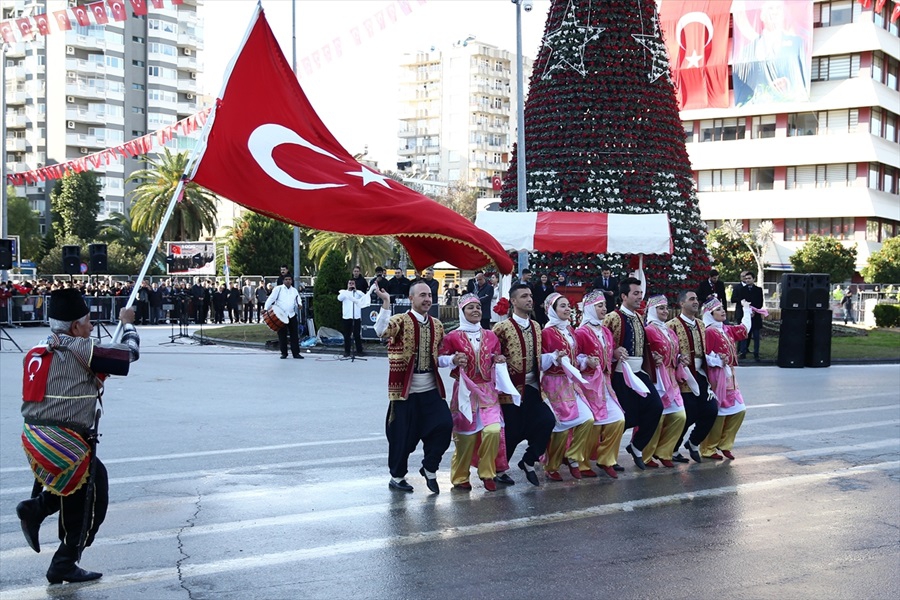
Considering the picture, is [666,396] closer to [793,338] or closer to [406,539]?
[406,539]

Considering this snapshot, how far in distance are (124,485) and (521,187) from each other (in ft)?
50.0

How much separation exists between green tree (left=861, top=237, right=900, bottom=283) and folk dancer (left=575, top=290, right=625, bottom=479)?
4505 centimetres

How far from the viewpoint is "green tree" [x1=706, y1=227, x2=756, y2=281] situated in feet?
Answer: 178

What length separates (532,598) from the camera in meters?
5.62

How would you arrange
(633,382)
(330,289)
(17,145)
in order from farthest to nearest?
1. (17,145)
2. (330,289)
3. (633,382)

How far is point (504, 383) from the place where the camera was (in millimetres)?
8664

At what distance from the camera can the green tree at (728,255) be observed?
54375 millimetres

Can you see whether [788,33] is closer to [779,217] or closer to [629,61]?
[779,217]

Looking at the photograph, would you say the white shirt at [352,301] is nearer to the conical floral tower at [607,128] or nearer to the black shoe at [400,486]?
the conical floral tower at [607,128]

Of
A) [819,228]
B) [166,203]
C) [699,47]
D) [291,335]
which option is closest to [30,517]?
[291,335]

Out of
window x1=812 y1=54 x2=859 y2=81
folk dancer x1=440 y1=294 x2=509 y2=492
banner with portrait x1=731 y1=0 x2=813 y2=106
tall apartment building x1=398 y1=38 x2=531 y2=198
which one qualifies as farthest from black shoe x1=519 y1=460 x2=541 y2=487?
tall apartment building x1=398 y1=38 x2=531 y2=198

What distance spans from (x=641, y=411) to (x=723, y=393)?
1103mm

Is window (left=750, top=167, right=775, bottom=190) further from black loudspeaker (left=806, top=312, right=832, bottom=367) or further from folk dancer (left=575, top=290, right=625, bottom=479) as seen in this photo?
folk dancer (left=575, top=290, right=625, bottom=479)

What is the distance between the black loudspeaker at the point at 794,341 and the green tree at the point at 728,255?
33.5 metres
